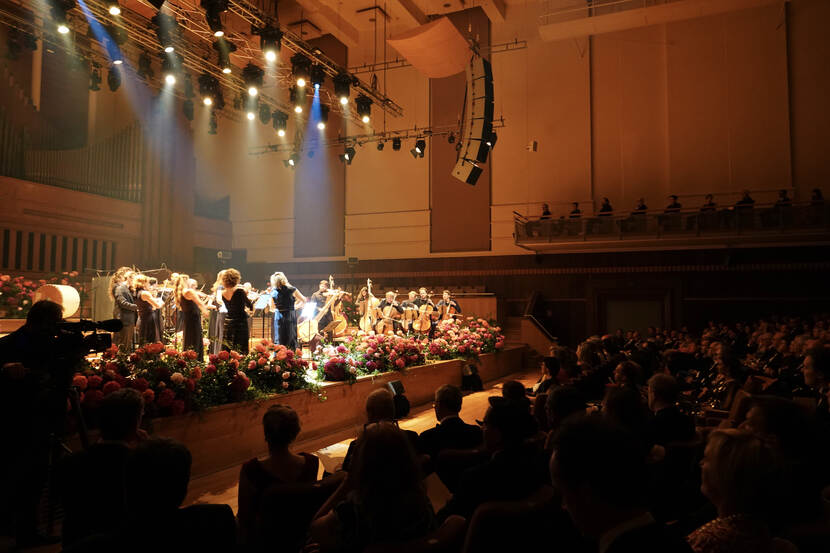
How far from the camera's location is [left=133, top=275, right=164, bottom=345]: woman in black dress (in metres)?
7.29

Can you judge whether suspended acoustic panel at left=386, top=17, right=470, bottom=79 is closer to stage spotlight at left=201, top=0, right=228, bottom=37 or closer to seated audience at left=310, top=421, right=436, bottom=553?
stage spotlight at left=201, top=0, right=228, bottom=37

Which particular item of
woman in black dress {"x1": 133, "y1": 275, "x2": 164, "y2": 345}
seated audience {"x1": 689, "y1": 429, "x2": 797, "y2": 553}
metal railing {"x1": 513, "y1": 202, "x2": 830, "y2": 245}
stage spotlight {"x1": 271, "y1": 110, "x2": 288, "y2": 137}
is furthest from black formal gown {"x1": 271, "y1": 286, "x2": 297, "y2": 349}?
metal railing {"x1": 513, "y1": 202, "x2": 830, "y2": 245}

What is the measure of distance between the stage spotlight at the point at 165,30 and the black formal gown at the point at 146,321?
16.1ft

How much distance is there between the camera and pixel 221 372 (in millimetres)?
4980

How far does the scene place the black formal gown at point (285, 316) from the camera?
24.8 feet

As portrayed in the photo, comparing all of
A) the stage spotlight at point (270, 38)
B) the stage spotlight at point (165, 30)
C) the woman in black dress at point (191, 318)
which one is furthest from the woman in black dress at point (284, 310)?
the stage spotlight at point (165, 30)

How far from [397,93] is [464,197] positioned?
418 cm

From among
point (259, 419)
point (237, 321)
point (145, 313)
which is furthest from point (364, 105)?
point (259, 419)

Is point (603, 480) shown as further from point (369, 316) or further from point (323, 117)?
point (323, 117)

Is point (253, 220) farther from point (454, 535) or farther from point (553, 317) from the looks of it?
point (454, 535)

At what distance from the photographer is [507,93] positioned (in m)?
16.3

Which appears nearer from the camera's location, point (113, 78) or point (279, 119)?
point (113, 78)

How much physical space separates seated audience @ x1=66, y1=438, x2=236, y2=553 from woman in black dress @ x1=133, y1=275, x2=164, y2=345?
6.40 m

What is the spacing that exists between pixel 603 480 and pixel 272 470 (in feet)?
4.70
